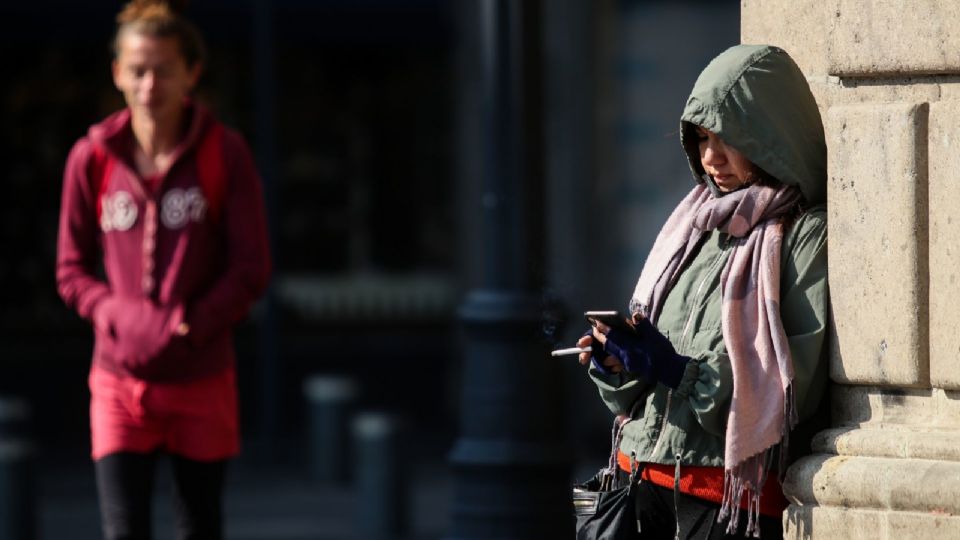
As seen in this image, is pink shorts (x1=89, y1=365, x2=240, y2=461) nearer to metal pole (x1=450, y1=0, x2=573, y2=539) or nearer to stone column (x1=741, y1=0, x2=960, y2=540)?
metal pole (x1=450, y1=0, x2=573, y2=539)

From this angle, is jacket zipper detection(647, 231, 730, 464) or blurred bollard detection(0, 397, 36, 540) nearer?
jacket zipper detection(647, 231, 730, 464)

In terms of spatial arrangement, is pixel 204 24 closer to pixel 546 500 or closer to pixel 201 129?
pixel 546 500

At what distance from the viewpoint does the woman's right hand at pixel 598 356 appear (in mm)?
4008

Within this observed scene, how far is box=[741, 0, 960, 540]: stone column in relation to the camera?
158 inches

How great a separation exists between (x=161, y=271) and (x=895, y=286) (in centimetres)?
248

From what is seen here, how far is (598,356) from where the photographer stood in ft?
13.3

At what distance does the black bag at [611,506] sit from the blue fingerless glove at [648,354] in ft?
0.98

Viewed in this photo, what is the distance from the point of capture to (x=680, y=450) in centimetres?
405

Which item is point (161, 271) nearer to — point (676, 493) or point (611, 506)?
point (611, 506)

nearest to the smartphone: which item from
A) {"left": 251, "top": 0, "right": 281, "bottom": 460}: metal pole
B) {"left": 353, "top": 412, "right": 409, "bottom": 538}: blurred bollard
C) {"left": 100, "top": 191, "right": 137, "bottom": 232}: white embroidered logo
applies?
{"left": 100, "top": 191, "right": 137, "bottom": 232}: white embroidered logo

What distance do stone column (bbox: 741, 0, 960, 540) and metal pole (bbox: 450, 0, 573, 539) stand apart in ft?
10.9

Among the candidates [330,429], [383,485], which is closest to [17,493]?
[383,485]

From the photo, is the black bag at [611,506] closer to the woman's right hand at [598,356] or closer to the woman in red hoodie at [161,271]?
the woman's right hand at [598,356]

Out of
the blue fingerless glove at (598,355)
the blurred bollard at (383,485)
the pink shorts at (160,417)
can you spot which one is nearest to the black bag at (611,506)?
the blue fingerless glove at (598,355)
